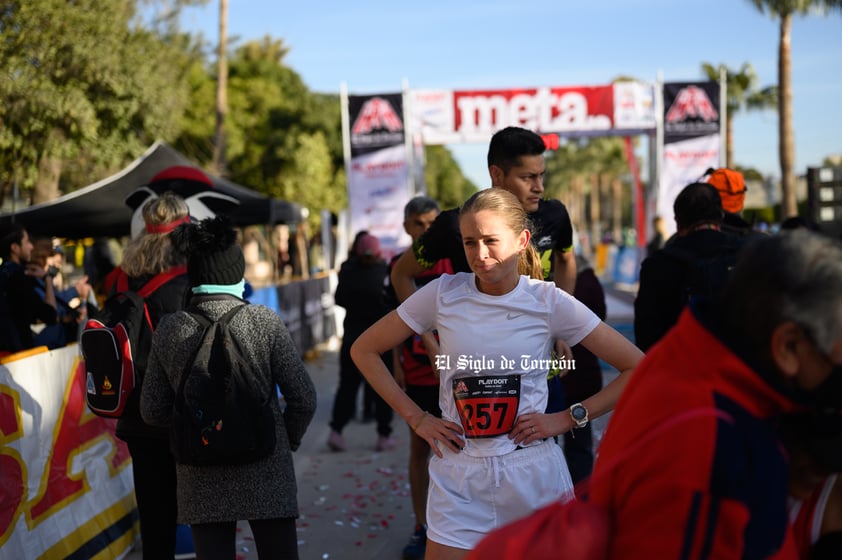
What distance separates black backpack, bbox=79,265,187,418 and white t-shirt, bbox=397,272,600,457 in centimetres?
164

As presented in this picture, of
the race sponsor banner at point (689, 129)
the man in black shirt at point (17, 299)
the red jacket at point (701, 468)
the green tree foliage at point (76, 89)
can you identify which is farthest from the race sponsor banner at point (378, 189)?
the red jacket at point (701, 468)

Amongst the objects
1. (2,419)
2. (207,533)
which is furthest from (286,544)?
(2,419)

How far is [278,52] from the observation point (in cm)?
7188

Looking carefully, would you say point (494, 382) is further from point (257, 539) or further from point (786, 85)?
point (786, 85)

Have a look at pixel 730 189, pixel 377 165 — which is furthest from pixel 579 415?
pixel 377 165

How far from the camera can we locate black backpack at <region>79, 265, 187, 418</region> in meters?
4.15

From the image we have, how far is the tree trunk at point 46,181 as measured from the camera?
830 inches

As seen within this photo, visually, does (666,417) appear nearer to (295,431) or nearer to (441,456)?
(441,456)

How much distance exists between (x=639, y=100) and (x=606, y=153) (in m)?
57.8

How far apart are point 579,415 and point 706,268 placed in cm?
145

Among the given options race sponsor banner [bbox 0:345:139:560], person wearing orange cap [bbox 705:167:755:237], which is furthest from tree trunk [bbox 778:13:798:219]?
race sponsor banner [bbox 0:345:139:560]

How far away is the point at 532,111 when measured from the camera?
18.2 metres

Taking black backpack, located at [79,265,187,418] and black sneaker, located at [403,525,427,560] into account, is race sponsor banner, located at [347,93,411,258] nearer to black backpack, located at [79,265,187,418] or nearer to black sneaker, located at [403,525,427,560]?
black sneaker, located at [403,525,427,560]

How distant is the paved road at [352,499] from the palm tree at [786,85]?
2178cm
